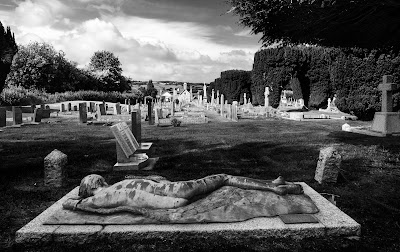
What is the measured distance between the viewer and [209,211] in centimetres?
434

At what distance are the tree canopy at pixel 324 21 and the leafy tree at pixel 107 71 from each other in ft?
172

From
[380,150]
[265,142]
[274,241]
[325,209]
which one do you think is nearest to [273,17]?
[265,142]

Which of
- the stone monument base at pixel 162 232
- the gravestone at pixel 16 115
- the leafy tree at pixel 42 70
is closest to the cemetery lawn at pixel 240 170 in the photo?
the stone monument base at pixel 162 232

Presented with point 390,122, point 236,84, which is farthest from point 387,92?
point 236,84

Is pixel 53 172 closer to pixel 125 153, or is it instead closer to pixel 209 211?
pixel 125 153

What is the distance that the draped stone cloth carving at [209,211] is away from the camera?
425 cm

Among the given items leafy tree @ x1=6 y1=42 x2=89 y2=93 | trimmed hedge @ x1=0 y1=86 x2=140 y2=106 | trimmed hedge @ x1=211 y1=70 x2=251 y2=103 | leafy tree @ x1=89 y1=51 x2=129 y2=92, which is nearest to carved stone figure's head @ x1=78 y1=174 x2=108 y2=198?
trimmed hedge @ x1=0 y1=86 x2=140 y2=106

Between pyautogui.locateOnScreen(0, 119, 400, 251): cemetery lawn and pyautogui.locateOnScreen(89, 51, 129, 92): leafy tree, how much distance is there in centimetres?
4711

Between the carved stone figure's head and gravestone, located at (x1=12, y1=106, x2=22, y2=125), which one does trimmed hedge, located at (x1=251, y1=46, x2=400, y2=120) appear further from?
gravestone, located at (x1=12, y1=106, x2=22, y2=125)

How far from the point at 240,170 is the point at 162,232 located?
458 cm

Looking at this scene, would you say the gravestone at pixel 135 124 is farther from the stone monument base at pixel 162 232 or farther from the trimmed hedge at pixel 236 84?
the trimmed hedge at pixel 236 84

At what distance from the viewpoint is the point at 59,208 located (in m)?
4.82

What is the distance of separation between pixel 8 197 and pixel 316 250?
5.68 meters

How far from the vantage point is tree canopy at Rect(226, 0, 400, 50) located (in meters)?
8.69
